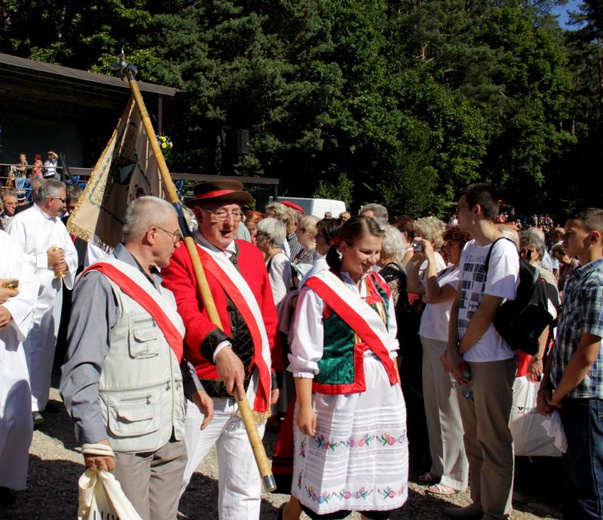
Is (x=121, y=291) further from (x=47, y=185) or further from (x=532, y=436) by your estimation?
(x=47, y=185)

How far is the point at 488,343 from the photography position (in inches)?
154

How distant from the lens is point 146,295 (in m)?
2.74

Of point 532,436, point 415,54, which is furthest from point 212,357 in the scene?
point 415,54

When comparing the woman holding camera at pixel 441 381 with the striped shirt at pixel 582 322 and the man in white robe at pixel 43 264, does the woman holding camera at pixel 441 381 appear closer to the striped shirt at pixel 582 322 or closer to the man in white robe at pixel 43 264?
the striped shirt at pixel 582 322

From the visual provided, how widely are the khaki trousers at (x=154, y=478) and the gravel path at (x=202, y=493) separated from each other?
4.78 ft

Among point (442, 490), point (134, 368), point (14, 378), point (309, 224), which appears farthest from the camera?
point (309, 224)

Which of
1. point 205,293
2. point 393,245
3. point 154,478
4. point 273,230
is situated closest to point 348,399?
point 205,293

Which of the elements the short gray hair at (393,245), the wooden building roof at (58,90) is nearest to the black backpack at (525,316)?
the short gray hair at (393,245)

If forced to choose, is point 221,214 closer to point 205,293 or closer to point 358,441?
point 205,293

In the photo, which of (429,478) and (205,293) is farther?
(429,478)

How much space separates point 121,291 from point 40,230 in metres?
3.64

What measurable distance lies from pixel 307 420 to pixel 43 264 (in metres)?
3.53

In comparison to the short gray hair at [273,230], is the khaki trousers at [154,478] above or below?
below

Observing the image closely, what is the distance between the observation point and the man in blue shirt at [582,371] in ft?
10.6
